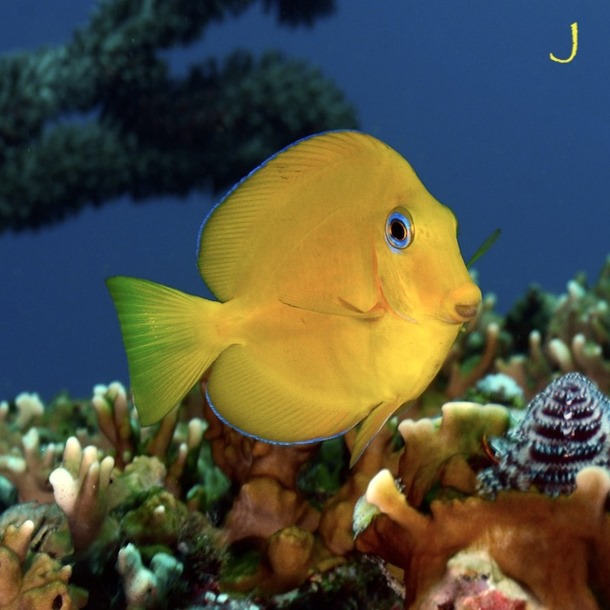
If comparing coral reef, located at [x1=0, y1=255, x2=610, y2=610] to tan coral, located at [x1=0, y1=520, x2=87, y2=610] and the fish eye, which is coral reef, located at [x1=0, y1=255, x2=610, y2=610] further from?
the fish eye

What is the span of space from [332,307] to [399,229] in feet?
0.62

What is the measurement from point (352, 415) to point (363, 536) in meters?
0.34

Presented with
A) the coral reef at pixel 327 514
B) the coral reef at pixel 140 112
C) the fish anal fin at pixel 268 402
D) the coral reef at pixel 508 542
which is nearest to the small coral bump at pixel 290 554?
the coral reef at pixel 327 514

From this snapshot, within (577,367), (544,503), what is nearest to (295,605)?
(544,503)

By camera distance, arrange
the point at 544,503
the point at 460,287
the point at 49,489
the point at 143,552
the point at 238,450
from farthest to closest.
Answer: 1. the point at 49,489
2. the point at 238,450
3. the point at 143,552
4. the point at 544,503
5. the point at 460,287

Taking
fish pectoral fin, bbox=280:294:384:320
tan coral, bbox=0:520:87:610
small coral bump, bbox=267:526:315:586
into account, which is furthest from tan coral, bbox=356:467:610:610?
tan coral, bbox=0:520:87:610

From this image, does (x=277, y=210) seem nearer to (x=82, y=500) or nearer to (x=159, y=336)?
(x=159, y=336)

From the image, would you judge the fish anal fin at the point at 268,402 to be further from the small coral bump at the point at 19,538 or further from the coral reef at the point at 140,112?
the coral reef at the point at 140,112

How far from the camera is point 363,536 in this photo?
1.49m

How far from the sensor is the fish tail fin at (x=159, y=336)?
1.38m

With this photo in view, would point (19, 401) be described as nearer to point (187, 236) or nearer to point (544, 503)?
point (544, 503)

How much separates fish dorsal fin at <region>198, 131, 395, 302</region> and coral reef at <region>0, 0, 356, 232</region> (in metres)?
8.38

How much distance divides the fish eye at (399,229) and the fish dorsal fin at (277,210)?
0.10 m

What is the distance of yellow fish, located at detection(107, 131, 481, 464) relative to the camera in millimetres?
1192
